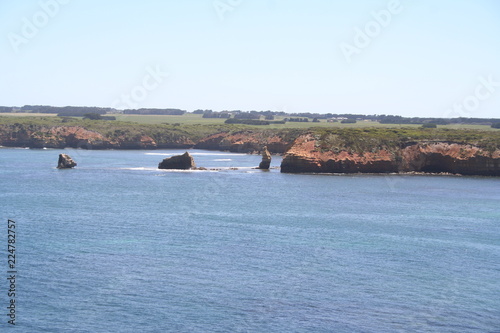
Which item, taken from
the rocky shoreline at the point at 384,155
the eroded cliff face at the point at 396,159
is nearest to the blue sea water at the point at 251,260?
the eroded cliff face at the point at 396,159

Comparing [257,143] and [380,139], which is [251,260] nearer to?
[380,139]

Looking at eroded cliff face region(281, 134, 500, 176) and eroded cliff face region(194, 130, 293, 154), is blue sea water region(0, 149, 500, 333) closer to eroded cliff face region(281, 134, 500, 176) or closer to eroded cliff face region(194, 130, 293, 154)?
eroded cliff face region(281, 134, 500, 176)

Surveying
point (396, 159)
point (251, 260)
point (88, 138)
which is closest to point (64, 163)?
point (396, 159)

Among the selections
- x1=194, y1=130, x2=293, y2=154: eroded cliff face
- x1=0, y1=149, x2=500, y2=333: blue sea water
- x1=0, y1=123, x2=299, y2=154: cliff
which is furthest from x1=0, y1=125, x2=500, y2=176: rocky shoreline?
x1=0, y1=123, x2=299, y2=154: cliff

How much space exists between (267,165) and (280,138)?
68825mm

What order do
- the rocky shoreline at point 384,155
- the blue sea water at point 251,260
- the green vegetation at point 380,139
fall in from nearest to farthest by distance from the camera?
1. the blue sea water at point 251,260
2. the rocky shoreline at point 384,155
3. the green vegetation at point 380,139

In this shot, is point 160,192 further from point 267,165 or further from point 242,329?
point 242,329

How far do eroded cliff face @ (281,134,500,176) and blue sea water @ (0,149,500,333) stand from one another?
26040 millimetres

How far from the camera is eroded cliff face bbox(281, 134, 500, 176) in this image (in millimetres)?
112819

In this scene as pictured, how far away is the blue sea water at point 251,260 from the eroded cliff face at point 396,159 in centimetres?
2604

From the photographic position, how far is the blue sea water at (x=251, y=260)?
3569cm

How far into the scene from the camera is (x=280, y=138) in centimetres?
18662

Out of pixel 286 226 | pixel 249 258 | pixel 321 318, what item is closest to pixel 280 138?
pixel 286 226

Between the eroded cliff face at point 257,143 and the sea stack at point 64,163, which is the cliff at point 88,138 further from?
the sea stack at point 64,163
